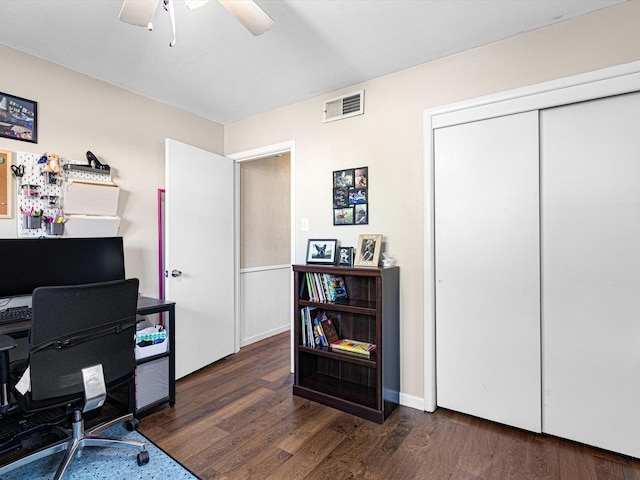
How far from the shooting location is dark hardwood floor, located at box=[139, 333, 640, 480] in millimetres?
1737

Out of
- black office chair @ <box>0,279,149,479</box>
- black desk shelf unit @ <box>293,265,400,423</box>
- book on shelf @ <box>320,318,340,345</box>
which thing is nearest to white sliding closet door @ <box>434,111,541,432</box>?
black desk shelf unit @ <box>293,265,400,423</box>

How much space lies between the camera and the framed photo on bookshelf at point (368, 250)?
2.45 meters

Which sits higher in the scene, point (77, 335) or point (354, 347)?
point (77, 335)

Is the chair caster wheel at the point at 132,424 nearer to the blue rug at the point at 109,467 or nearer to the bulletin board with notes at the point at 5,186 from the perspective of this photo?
the blue rug at the point at 109,467

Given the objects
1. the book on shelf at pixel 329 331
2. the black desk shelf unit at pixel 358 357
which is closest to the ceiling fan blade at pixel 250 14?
the black desk shelf unit at pixel 358 357

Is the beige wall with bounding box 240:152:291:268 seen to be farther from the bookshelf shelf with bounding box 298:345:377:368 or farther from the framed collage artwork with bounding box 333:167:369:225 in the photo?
the bookshelf shelf with bounding box 298:345:377:368

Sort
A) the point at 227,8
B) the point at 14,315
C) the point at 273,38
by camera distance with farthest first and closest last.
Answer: the point at 273,38
the point at 14,315
the point at 227,8

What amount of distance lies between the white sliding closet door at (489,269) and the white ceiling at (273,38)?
1.82ft

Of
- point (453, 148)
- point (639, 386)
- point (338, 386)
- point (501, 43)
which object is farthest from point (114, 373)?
point (501, 43)

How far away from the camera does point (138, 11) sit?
4.69ft

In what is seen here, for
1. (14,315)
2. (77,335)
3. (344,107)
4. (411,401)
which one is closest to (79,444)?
(77,335)

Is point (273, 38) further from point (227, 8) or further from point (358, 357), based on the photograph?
point (358, 357)

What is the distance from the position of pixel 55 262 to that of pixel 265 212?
2188 millimetres

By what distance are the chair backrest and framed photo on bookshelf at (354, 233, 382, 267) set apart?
4.82 feet
